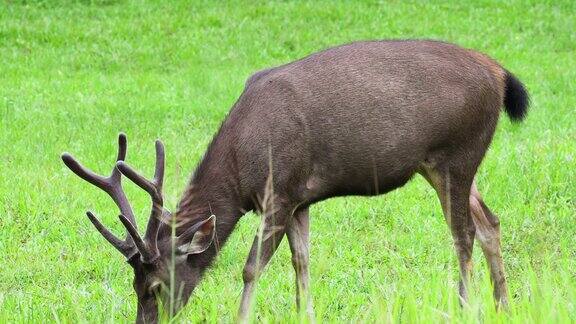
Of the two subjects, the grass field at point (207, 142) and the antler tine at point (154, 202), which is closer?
the antler tine at point (154, 202)

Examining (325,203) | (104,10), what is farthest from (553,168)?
(104,10)

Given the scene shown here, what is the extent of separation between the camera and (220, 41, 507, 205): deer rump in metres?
6.17

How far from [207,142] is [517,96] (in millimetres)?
5002

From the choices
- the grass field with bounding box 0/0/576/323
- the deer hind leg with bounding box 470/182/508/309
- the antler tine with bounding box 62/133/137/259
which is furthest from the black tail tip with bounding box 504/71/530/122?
the antler tine with bounding box 62/133/137/259

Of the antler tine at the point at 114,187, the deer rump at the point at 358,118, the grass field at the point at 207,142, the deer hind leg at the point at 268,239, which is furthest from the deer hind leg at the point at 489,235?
the antler tine at the point at 114,187

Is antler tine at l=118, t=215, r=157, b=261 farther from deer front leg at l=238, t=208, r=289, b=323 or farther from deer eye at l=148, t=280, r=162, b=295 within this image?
deer front leg at l=238, t=208, r=289, b=323

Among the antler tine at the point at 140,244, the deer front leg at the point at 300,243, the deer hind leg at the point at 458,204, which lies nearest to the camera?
the antler tine at the point at 140,244

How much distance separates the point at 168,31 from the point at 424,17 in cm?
433

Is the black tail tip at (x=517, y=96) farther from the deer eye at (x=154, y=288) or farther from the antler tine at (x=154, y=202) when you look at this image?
the deer eye at (x=154, y=288)

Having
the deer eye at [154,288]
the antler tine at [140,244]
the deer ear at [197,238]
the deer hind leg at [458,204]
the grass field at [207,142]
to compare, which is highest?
the antler tine at [140,244]

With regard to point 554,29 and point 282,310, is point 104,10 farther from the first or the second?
point 282,310

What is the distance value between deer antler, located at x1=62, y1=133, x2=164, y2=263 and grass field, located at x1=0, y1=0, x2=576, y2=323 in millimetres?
380

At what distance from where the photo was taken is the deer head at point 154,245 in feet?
18.3

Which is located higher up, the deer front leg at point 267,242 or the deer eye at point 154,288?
the deer eye at point 154,288
